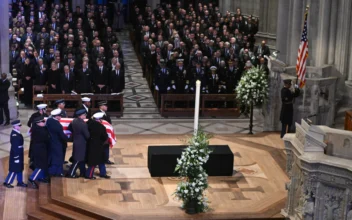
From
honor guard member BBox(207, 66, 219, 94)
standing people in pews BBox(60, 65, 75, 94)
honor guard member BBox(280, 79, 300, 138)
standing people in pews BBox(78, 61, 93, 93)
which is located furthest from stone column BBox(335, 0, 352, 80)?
standing people in pews BBox(60, 65, 75, 94)

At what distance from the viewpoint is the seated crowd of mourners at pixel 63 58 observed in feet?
66.9

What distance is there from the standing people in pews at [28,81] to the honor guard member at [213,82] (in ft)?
15.7

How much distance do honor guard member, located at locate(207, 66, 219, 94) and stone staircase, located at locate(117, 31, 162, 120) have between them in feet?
5.18

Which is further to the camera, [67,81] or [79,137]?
[67,81]

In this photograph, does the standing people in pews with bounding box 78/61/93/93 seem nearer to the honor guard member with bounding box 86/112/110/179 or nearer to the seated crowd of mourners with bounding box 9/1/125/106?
the seated crowd of mourners with bounding box 9/1/125/106

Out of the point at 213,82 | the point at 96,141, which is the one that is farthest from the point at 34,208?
the point at 213,82

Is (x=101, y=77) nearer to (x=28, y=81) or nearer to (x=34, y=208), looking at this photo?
(x=28, y=81)

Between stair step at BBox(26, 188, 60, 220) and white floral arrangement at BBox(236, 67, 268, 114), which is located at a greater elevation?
white floral arrangement at BBox(236, 67, 268, 114)

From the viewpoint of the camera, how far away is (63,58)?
21984 millimetres

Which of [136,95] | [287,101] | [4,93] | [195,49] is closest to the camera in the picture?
[287,101]

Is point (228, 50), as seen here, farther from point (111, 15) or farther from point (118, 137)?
point (111, 15)

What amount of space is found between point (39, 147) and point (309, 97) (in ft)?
22.9

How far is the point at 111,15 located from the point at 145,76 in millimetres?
10524

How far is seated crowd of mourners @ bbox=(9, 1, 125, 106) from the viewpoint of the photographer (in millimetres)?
20406
